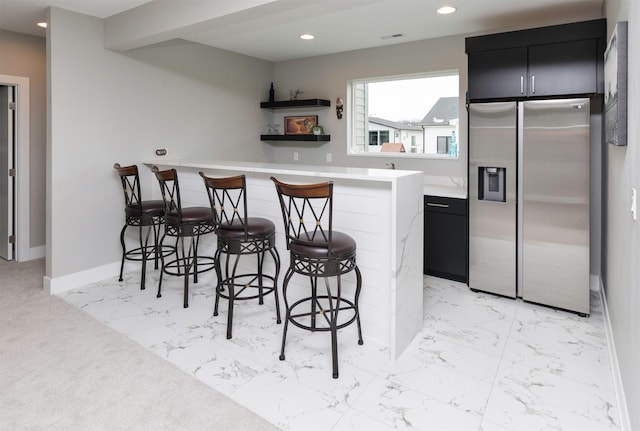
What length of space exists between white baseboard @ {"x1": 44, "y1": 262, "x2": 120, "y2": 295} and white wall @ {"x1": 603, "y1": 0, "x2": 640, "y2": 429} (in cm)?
408

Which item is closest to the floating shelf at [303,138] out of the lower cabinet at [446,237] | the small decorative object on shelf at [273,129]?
the small decorative object on shelf at [273,129]

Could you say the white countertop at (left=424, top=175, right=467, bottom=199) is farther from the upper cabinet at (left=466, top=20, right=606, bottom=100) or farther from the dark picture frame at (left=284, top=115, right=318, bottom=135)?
the dark picture frame at (left=284, top=115, right=318, bottom=135)

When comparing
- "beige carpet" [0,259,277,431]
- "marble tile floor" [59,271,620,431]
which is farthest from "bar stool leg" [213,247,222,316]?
"beige carpet" [0,259,277,431]

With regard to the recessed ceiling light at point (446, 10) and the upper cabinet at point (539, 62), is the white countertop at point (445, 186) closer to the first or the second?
the upper cabinet at point (539, 62)

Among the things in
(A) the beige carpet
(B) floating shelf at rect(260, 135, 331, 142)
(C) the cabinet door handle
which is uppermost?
(C) the cabinet door handle

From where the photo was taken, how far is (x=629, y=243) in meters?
1.89

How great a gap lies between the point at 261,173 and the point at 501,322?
83.6 inches

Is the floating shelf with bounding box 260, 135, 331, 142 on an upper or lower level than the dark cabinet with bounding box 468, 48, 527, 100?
lower

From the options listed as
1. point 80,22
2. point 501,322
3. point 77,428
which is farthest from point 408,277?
point 80,22

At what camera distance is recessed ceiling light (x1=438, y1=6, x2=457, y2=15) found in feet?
11.4

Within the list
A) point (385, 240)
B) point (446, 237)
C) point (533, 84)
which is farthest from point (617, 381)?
point (533, 84)

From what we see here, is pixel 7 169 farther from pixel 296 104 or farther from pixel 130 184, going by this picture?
pixel 296 104

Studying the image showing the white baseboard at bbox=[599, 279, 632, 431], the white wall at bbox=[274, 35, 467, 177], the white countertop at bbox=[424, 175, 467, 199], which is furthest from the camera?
the white wall at bbox=[274, 35, 467, 177]

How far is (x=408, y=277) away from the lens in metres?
2.72
